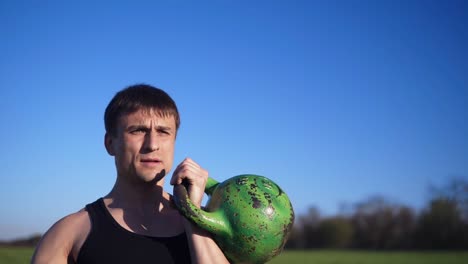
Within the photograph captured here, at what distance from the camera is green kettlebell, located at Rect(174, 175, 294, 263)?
2744 millimetres

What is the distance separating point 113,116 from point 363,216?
233 feet

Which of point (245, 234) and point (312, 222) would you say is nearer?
point (245, 234)

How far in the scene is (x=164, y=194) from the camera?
129 inches

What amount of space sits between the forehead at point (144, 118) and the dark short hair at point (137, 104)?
0.02 m

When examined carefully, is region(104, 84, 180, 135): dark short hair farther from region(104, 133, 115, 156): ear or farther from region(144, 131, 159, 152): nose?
region(144, 131, 159, 152): nose

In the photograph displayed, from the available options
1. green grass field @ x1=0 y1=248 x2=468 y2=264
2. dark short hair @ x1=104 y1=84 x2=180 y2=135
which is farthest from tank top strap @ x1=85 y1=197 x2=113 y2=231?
green grass field @ x1=0 y1=248 x2=468 y2=264

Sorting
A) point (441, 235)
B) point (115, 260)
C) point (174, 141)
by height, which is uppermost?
point (174, 141)

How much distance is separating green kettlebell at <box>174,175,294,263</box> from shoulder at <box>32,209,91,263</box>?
2.09 ft

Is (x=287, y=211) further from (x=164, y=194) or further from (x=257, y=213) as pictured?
(x=164, y=194)

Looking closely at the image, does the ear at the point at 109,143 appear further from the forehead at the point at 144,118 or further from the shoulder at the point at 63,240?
the shoulder at the point at 63,240

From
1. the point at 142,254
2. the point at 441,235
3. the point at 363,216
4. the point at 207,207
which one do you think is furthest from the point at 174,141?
the point at 363,216

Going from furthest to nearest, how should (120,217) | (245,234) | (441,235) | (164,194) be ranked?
1. (441,235)
2. (164,194)
3. (120,217)
4. (245,234)

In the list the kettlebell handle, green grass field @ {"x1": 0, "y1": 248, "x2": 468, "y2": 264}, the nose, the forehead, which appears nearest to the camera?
the kettlebell handle

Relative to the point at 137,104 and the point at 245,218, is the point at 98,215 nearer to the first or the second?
the point at 137,104
